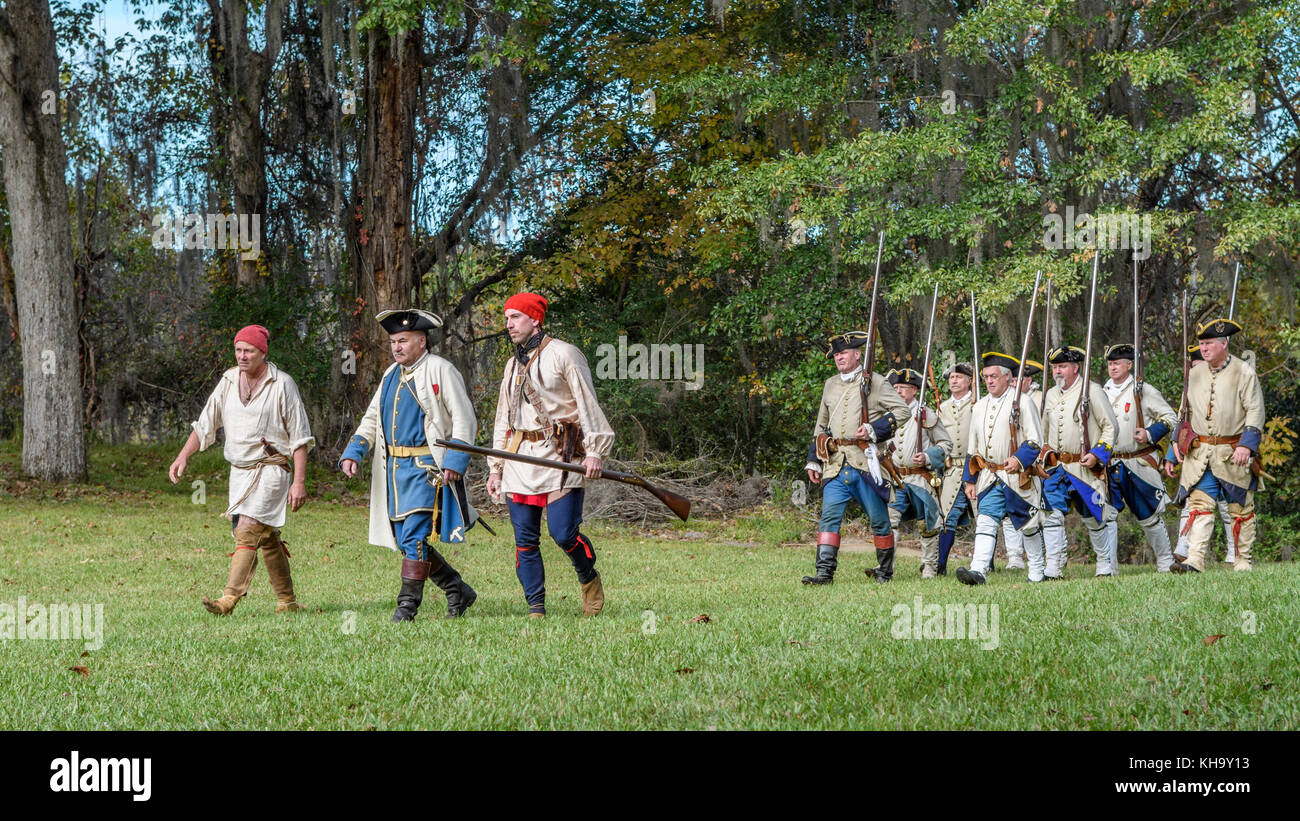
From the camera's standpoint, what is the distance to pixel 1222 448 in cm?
1107

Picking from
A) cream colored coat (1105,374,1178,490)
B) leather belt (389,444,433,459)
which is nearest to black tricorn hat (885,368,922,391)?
cream colored coat (1105,374,1178,490)

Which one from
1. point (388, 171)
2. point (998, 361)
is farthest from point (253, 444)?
point (388, 171)

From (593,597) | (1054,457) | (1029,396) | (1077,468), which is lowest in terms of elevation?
(593,597)

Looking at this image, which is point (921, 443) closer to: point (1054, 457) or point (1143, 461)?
point (1054, 457)

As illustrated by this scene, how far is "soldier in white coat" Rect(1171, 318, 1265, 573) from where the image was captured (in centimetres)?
1089

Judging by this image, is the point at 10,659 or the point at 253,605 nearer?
the point at 10,659

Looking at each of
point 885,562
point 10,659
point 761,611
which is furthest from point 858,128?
point 10,659

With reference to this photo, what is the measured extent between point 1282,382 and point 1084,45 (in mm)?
5611

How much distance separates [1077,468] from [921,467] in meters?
1.70

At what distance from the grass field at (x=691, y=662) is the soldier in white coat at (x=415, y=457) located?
52cm

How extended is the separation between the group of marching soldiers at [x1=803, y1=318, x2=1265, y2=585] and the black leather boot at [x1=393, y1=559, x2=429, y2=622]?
12.5 ft

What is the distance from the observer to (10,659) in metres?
6.68

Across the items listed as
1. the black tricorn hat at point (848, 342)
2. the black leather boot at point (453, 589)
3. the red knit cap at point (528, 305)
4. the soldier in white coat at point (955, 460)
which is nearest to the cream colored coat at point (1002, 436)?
the soldier in white coat at point (955, 460)

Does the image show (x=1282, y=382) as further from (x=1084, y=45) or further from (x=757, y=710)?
(x=757, y=710)
